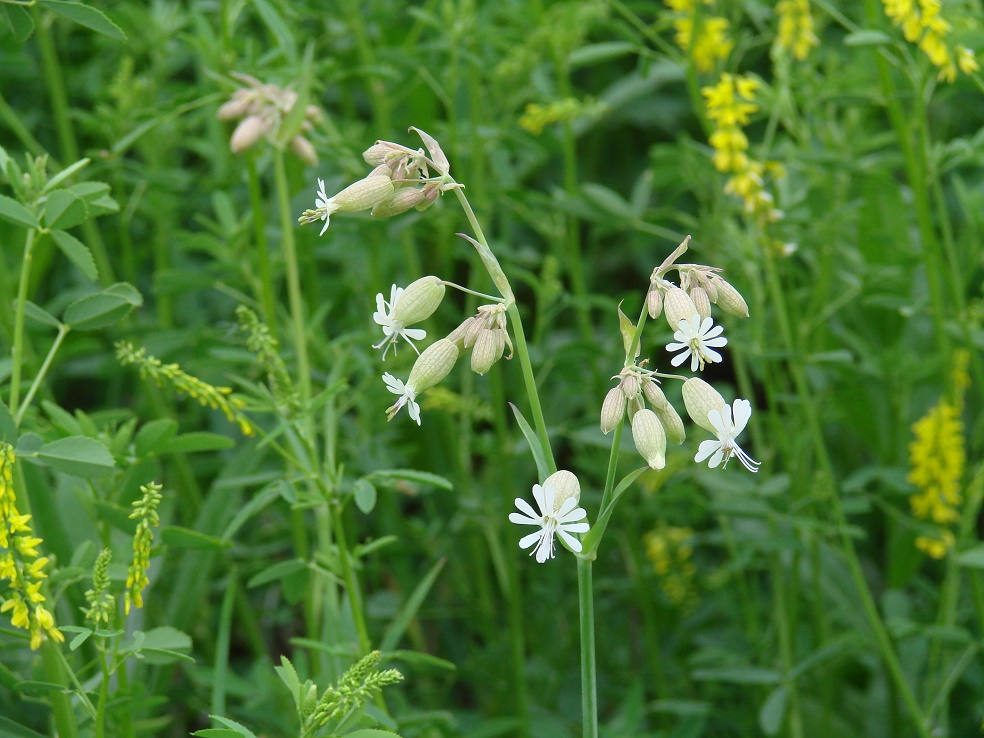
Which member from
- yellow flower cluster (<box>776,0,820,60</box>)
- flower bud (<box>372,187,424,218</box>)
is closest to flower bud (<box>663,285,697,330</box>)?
flower bud (<box>372,187,424,218</box>)

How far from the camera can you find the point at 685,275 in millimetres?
964

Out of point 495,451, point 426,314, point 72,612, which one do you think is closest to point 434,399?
point 495,451

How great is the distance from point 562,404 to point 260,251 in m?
0.93

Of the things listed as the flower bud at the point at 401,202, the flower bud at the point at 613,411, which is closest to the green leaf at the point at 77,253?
the flower bud at the point at 401,202

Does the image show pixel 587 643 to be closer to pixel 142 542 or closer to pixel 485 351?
pixel 485 351

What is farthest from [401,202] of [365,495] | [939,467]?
[939,467]

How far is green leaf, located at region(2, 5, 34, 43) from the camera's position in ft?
4.15

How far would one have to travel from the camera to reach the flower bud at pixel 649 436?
0.92 meters

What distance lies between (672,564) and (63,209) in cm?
135

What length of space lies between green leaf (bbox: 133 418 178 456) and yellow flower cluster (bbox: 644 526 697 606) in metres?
1.08

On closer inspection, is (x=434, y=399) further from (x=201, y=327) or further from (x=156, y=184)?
(x=156, y=184)

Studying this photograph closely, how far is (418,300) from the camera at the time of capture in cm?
99

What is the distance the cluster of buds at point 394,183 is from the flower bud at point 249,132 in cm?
48

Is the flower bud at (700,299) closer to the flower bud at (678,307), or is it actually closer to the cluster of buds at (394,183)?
the flower bud at (678,307)
